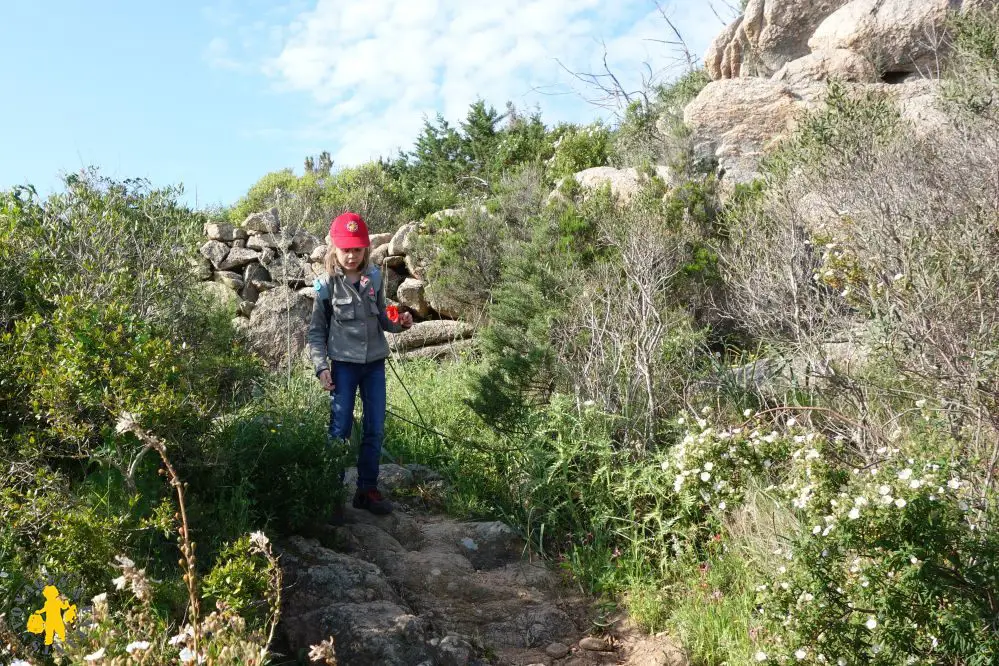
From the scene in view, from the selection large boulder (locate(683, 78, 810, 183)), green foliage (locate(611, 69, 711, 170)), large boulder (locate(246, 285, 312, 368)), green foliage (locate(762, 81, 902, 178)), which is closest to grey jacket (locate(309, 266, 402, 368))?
large boulder (locate(246, 285, 312, 368))

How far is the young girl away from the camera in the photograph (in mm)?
4965

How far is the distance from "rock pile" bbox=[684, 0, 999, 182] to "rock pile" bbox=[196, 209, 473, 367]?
14.1 ft

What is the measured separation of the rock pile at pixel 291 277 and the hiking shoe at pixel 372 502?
462 cm

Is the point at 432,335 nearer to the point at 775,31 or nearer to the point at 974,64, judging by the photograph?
the point at 974,64

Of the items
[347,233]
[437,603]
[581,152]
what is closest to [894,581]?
[437,603]

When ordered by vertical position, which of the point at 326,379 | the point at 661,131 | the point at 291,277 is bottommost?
the point at 326,379

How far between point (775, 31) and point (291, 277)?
31.9ft

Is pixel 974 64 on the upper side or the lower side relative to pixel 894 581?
upper

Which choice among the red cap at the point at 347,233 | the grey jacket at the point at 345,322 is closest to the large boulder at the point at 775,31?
the red cap at the point at 347,233

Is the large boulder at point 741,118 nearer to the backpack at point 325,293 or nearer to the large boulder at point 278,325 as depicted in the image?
the large boulder at point 278,325

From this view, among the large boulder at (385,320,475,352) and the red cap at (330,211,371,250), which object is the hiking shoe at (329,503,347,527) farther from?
the large boulder at (385,320,475,352)

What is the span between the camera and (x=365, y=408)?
5.09m

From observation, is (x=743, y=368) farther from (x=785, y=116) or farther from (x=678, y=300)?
(x=785, y=116)

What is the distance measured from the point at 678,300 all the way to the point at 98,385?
5.83 meters
